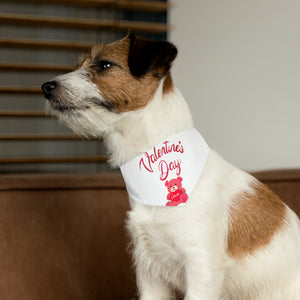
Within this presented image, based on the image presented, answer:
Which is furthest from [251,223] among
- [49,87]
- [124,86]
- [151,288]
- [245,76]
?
[245,76]

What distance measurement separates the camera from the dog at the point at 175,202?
4.36 ft

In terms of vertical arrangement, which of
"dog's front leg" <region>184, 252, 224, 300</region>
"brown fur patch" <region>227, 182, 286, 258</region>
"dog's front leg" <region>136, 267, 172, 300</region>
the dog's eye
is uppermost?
the dog's eye

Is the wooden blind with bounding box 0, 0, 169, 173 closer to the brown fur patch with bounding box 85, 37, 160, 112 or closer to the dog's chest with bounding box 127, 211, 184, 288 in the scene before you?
the brown fur patch with bounding box 85, 37, 160, 112

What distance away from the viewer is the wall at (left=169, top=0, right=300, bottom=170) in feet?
8.12

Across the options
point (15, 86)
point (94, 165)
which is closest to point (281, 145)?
point (94, 165)

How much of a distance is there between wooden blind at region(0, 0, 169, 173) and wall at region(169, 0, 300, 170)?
2.90 feet

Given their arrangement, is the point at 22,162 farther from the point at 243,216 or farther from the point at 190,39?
the point at 243,216

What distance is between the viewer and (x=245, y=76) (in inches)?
113

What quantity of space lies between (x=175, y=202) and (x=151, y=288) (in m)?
0.39

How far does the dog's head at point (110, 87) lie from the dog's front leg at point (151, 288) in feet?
1.63

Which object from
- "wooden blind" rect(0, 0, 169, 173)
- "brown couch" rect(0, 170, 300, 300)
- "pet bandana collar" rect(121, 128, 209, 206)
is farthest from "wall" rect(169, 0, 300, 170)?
"pet bandana collar" rect(121, 128, 209, 206)

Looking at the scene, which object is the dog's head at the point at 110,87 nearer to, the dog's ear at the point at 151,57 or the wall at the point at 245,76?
the dog's ear at the point at 151,57

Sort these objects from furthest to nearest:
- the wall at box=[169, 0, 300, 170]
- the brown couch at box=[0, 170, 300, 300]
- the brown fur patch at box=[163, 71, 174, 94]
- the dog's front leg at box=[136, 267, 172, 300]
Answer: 1. the wall at box=[169, 0, 300, 170]
2. the brown couch at box=[0, 170, 300, 300]
3. the dog's front leg at box=[136, 267, 172, 300]
4. the brown fur patch at box=[163, 71, 174, 94]

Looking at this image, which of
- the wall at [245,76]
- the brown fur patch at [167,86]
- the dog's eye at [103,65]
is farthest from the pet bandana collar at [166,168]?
the wall at [245,76]
